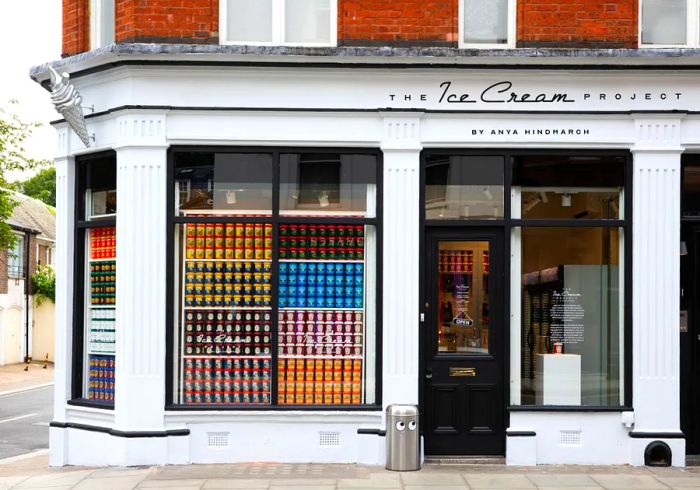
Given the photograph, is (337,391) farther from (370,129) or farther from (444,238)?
(370,129)

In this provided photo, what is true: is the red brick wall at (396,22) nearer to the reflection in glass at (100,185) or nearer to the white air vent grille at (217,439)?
the reflection in glass at (100,185)

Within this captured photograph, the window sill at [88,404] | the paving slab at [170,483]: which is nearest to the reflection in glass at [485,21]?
the paving slab at [170,483]

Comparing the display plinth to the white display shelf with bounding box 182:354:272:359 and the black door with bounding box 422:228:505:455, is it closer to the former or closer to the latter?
the black door with bounding box 422:228:505:455

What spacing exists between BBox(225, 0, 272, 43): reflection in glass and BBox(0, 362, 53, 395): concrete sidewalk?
19252mm

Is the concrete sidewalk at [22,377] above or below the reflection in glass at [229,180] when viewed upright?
below

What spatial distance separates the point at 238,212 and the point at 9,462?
4.85 meters

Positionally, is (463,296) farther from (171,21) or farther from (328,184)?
(171,21)

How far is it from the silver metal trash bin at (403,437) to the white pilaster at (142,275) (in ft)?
8.56

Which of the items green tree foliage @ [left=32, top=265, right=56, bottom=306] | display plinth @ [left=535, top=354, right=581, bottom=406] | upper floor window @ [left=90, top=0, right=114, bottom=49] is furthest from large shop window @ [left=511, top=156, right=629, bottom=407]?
green tree foliage @ [left=32, top=265, right=56, bottom=306]

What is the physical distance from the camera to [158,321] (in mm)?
10562

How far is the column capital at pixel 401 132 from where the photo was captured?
10617 millimetres

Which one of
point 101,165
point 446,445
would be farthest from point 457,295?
point 101,165

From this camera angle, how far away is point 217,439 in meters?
10.6

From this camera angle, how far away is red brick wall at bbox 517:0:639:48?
10695 mm
